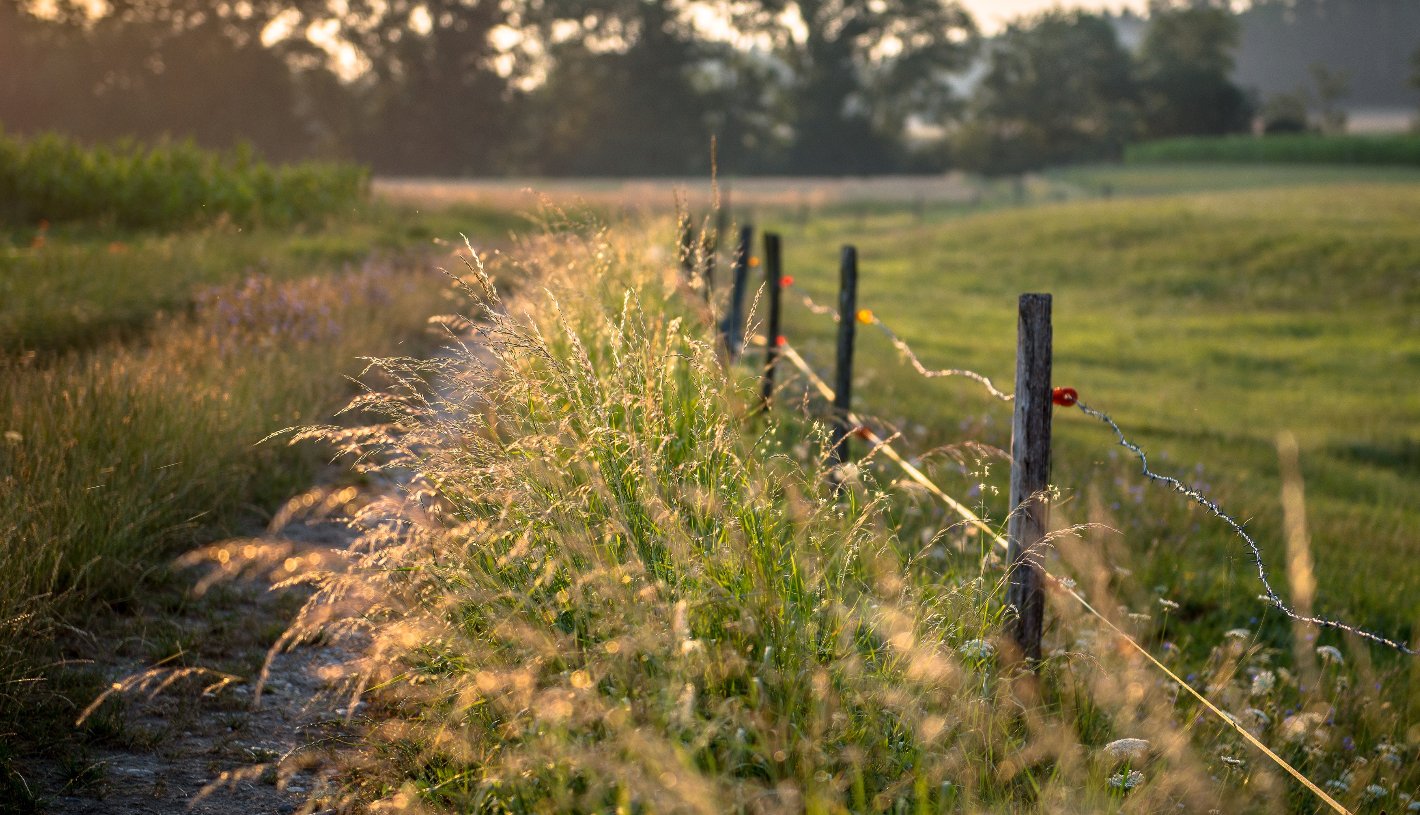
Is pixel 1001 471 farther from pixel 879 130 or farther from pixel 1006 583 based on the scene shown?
pixel 879 130

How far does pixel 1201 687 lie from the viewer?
14.5 ft

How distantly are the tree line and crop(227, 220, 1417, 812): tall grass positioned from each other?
4151 cm

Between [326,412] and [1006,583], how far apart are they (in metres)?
4.52

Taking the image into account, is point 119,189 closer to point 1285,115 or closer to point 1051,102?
point 1051,102

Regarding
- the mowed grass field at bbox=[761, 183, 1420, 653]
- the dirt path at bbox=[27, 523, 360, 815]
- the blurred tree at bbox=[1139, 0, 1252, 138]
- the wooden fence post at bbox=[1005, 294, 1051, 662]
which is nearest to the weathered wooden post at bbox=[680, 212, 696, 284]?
the mowed grass field at bbox=[761, 183, 1420, 653]

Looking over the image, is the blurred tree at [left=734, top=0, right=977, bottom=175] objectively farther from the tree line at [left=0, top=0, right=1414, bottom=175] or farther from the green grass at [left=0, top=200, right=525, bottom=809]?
the green grass at [left=0, top=200, right=525, bottom=809]

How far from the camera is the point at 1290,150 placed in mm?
53781

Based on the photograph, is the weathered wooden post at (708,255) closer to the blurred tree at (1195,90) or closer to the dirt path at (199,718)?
the dirt path at (199,718)

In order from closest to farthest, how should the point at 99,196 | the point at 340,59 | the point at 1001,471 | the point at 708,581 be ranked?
the point at 708,581 → the point at 1001,471 → the point at 99,196 → the point at 340,59

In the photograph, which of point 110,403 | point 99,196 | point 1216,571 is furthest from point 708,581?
point 99,196

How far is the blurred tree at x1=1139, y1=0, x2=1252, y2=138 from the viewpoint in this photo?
68.8 meters

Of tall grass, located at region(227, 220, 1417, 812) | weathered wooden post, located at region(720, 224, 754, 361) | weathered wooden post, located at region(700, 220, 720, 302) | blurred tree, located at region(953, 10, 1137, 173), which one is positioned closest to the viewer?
tall grass, located at region(227, 220, 1417, 812)

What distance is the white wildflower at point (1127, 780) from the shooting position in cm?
291

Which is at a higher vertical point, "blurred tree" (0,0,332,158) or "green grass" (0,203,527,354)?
"blurred tree" (0,0,332,158)
